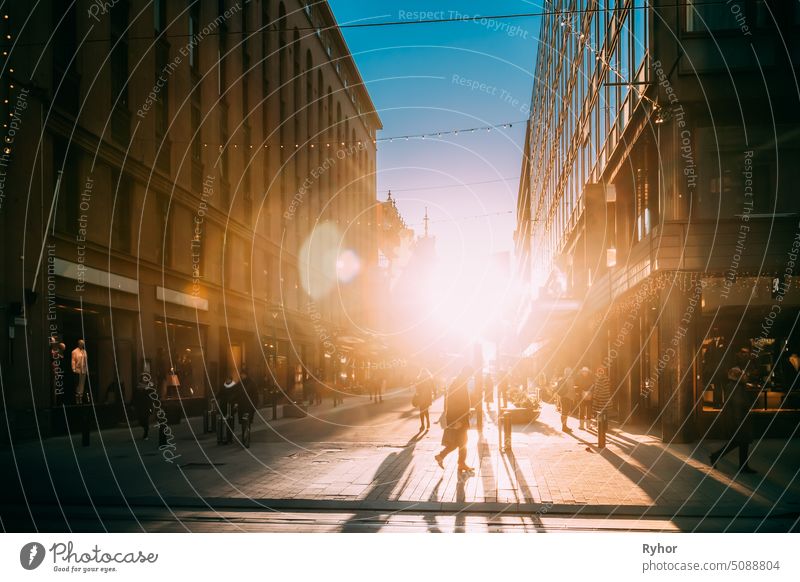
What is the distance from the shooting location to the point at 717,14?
1769 centimetres

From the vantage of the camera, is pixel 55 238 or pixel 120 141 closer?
pixel 55 238

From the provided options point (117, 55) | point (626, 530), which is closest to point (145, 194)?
point (117, 55)

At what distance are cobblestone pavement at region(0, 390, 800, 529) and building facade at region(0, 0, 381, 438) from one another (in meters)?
2.32

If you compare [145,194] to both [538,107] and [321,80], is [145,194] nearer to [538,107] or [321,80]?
[321,80]

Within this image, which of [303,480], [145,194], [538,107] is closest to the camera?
[303,480]

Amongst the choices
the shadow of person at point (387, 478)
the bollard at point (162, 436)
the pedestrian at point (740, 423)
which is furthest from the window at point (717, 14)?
the bollard at point (162, 436)

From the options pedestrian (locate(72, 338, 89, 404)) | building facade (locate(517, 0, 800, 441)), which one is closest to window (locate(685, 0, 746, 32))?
building facade (locate(517, 0, 800, 441))

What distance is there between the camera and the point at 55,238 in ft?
65.6

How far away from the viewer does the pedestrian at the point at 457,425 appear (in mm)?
13367

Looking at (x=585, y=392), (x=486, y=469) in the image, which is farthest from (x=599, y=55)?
(x=486, y=469)

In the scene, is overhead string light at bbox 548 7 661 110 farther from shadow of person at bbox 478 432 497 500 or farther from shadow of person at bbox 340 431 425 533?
shadow of person at bbox 340 431 425 533

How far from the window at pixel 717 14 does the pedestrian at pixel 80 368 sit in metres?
16.9

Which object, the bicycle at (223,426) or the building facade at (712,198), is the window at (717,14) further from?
the bicycle at (223,426)
